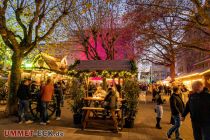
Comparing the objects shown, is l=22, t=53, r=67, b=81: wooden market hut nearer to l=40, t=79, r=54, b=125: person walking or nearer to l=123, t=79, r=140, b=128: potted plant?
l=40, t=79, r=54, b=125: person walking

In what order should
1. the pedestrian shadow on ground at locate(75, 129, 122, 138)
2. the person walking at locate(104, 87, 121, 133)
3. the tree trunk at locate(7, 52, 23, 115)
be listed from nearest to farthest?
the pedestrian shadow on ground at locate(75, 129, 122, 138)
the person walking at locate(104, 87, 121, 133)
the tree trunk at locate(7, 52, 23, 115)

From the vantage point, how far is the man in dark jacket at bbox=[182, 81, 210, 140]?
6.77 metres

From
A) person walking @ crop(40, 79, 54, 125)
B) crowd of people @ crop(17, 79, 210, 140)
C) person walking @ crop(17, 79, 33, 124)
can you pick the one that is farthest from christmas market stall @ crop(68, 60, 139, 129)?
person walking @ crop(17, 79, 33, 124)

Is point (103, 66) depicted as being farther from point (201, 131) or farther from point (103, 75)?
point (201, 131)

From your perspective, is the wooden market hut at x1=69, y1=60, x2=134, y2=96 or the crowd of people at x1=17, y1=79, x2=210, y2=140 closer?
the crowd of people at x1=17, y1=79, x2=210, y2=140

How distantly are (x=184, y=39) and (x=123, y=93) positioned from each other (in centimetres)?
1849

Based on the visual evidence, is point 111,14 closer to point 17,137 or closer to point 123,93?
point 123,93

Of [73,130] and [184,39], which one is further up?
[184,39]

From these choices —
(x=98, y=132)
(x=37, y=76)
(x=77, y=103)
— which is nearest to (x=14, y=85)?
(x=77, y=103)

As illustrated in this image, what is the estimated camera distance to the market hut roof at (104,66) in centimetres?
1275

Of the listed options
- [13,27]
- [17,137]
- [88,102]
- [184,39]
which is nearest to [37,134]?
[17,137]

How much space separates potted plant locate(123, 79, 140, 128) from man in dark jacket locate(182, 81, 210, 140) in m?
5.11

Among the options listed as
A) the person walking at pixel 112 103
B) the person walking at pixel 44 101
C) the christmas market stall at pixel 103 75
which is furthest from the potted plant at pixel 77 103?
the person walking at pixel 112 103

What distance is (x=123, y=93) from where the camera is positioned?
12.6 meters
